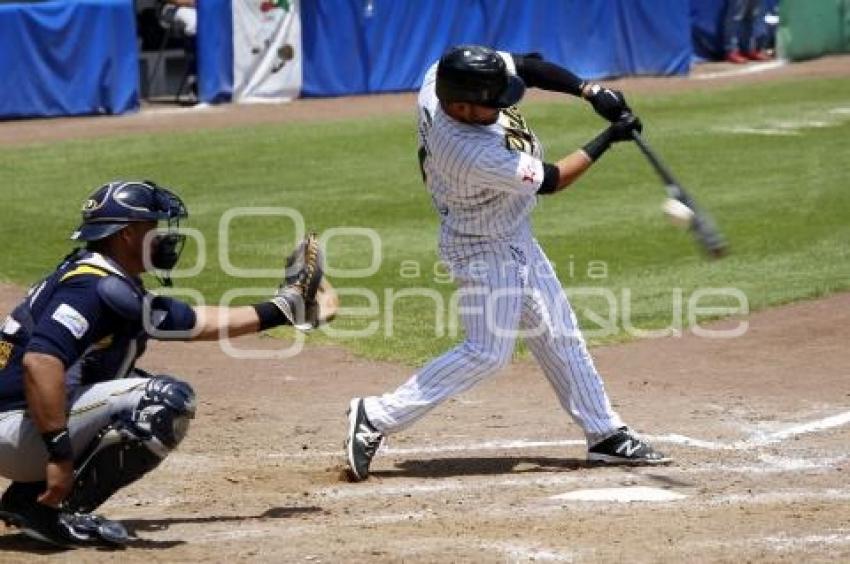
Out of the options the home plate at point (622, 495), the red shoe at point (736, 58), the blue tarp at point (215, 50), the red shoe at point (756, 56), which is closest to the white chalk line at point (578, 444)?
the home plate at point (622, 495)

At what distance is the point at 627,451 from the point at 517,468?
447 millimetres

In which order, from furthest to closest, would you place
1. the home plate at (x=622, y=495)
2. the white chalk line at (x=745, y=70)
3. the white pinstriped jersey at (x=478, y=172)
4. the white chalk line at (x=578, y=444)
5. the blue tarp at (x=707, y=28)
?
1. the blue tarp at (x=707, y=28)
2. the white chalk line at (x=745, y=70)
3. the white chalk line at (x=578, y=444)
4. the white pinstriped jersey at (x=478, y=172)
5. the home plate at (x=622, y=495)

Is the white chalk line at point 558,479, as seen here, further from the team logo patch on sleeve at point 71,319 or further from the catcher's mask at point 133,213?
the team logo patch on sleeve at point 71,319

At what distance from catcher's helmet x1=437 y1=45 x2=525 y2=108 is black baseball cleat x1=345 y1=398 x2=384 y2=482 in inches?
51.0

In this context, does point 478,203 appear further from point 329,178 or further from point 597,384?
point 329,178

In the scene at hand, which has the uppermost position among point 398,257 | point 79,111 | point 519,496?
point 519,496

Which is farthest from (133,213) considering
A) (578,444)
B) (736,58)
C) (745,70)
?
(736,58)

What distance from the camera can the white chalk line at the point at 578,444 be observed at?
718 centimetres

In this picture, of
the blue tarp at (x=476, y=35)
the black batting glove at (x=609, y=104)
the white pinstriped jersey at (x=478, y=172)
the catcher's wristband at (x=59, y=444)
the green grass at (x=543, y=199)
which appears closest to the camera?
the catcher's wristband at (x=59, y=444)

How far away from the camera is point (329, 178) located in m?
15.4

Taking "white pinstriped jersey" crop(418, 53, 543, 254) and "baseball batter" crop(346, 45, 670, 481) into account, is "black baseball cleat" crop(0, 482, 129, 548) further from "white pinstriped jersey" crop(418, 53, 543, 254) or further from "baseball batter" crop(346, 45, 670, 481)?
"white pinstriped jersey" crop(418, 53, 543, 254)

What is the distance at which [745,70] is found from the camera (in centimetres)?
2430

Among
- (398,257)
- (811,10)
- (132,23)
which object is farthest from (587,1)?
(398,257)

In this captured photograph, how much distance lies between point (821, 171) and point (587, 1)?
835cm
